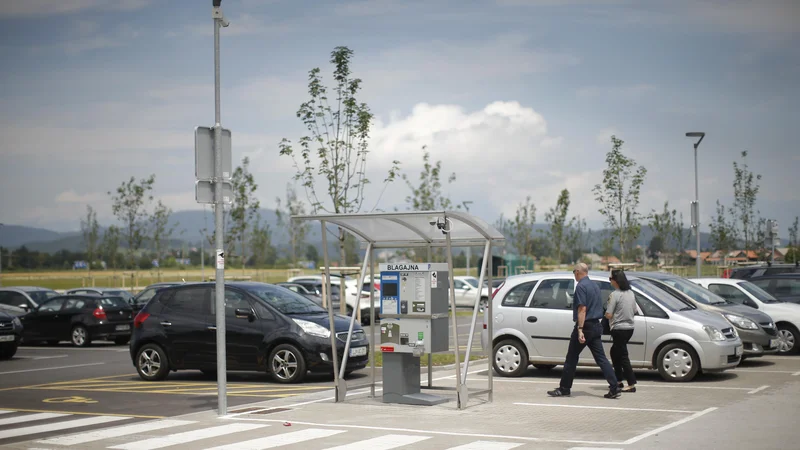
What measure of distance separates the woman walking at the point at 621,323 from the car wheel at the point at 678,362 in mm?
1336

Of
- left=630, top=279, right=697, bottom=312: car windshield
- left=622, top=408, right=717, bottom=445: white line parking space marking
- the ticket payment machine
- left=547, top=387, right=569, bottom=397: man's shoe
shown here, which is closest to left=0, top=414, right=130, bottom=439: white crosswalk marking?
the ticket payment machine

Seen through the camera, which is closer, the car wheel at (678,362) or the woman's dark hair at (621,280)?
the woman's dark hair at (621,280)

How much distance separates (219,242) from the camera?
12.5 meters

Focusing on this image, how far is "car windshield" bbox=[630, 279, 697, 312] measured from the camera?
15531mm

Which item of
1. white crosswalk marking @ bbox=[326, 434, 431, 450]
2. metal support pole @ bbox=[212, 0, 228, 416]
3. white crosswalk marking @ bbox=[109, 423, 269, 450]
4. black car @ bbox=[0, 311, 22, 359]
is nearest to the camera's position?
white crosswalk marking @ bbox=[326, 434, 431, 450]

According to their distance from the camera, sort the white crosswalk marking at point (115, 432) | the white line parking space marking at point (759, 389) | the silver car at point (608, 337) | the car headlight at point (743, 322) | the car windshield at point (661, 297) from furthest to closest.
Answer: the car headlight at point (743, 322), the car windshield at point (661, 297), the silver car at point (608, 337), the white line parking space marking at point (759, 389), the white crosswalk marking at point (115, 432)

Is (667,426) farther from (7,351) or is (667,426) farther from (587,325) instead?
(7,351)

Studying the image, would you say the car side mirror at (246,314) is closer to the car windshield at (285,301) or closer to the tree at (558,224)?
the car windshield at (285,301)

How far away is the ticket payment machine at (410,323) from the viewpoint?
12.9 meters

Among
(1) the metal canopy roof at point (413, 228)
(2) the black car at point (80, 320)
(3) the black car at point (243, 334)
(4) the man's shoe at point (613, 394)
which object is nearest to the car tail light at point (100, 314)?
(2) the black car at point (80, 320)

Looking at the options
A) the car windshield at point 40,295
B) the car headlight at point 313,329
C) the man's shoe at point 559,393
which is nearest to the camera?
the man's shoe at point 559,393

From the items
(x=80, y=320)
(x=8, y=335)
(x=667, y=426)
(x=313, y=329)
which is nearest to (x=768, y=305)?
(x=313, y=329)

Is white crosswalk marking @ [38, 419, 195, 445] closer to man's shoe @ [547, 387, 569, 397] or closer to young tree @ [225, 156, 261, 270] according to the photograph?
man's shoe @ [547, 387, 569, 397]

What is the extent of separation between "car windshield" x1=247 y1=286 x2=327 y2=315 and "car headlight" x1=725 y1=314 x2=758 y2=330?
767 centimetres
